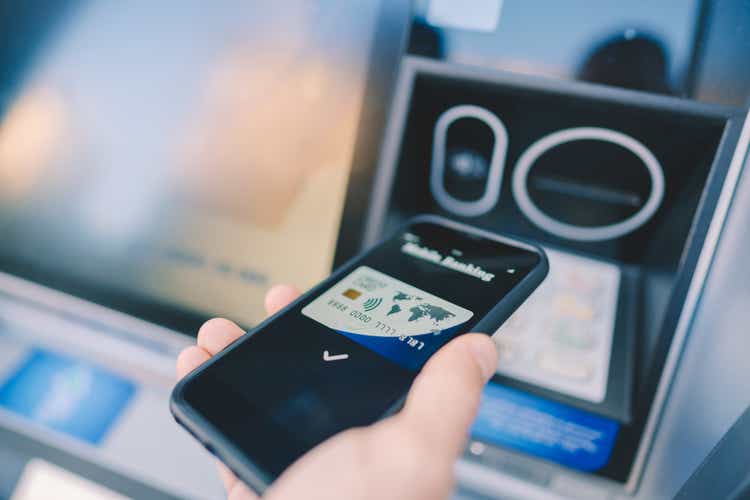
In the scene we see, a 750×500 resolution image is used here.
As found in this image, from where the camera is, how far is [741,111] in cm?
→ 44

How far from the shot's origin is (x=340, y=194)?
1.94 feet

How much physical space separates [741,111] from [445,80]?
0.82ft

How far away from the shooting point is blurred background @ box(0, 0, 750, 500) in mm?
476

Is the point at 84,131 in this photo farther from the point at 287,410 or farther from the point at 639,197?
the point at 639,197

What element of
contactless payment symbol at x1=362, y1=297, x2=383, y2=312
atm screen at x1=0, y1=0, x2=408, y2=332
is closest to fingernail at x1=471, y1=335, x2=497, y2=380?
contactless payment symbol at x1=362, y1=297, x2=383, y2=312

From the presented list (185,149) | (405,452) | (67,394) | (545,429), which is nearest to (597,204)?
(545,429)

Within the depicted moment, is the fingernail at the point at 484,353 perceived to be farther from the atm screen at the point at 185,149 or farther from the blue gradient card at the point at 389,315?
the atm screen at the point at 185,149

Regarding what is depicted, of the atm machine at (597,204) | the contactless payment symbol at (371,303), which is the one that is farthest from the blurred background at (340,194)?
the contactless payment symbol at (371,303)

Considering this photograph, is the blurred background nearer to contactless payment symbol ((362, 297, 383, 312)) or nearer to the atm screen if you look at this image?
the atm screen

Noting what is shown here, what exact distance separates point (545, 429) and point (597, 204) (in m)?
0.24

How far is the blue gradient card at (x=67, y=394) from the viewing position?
26.0 inches

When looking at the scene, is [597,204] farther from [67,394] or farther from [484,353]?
[67,394]

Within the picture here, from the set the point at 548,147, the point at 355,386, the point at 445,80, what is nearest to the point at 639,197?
the point at 548,147

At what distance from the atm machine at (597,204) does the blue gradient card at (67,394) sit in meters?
0.40
